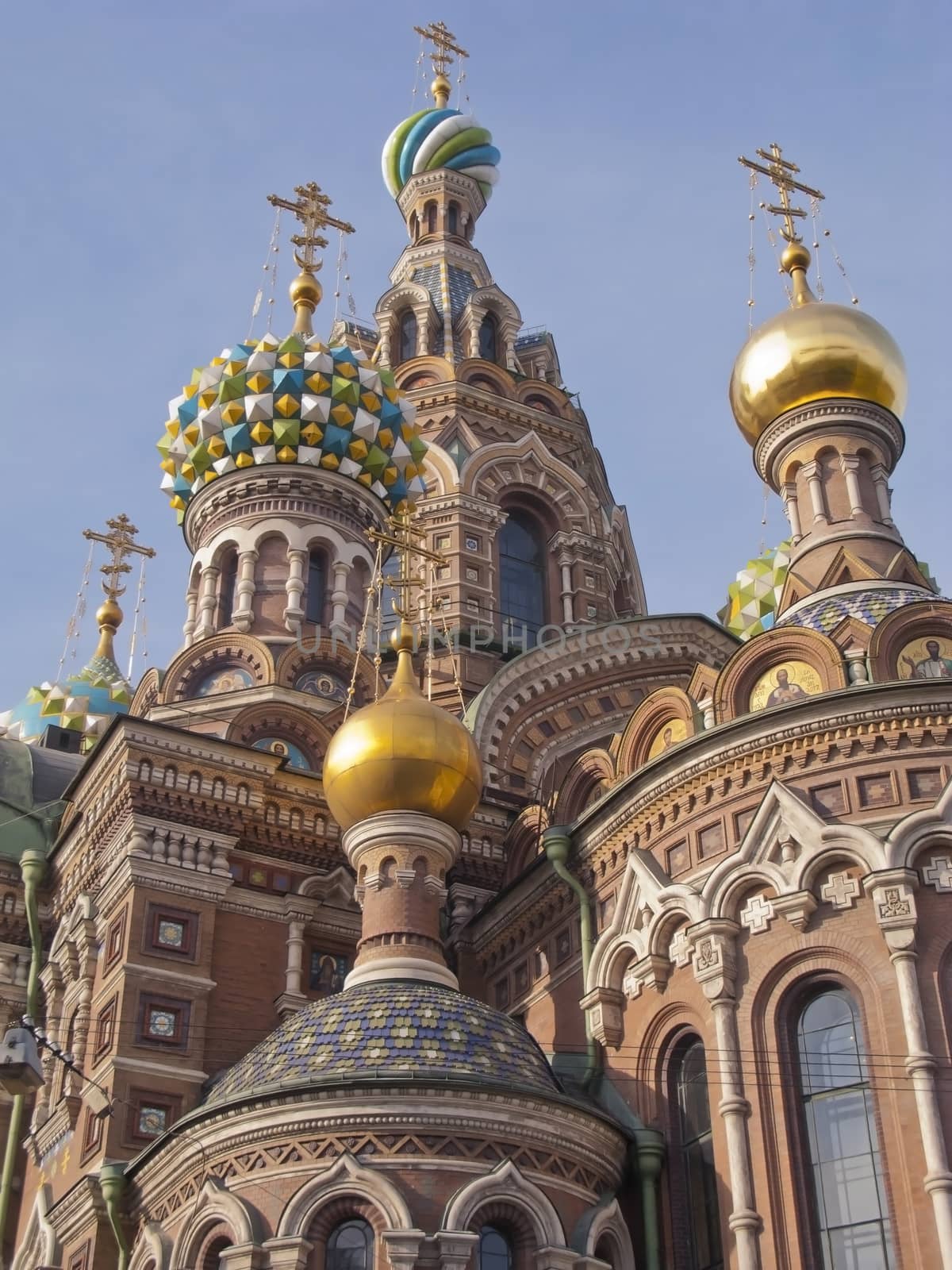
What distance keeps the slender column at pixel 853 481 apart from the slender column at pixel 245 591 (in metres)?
5.43

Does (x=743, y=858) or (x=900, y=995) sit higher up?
(x=743, y=858)

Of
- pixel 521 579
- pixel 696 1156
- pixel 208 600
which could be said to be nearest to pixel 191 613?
pixel 208 600

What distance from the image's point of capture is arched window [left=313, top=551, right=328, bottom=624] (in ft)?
52.9

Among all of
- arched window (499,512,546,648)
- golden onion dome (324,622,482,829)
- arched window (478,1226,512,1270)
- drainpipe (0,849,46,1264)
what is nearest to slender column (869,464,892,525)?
golden onion dome (324,622,482,829)

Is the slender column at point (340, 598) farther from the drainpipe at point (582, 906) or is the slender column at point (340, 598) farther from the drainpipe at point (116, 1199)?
the drainpipe at point (116, 1199)

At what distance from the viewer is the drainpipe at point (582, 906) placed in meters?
10.5

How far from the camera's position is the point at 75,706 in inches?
850

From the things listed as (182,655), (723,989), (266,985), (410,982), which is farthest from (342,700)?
(723,989)

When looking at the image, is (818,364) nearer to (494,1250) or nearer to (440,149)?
(494,1250)

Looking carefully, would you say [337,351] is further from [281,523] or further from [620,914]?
[620,914]

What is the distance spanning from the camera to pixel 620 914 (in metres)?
10.6

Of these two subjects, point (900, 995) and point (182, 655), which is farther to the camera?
→ point (182, 655)

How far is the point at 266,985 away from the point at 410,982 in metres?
1.96

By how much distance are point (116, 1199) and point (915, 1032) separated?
4569 mm
